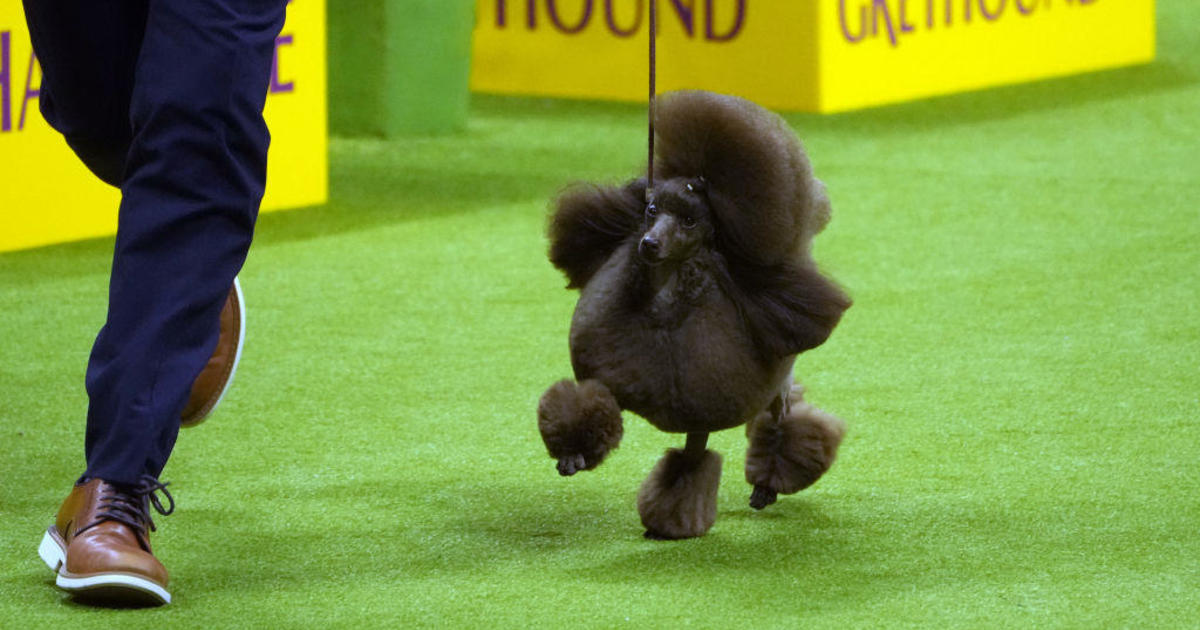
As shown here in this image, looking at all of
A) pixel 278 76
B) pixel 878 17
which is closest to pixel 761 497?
pixel 278 76

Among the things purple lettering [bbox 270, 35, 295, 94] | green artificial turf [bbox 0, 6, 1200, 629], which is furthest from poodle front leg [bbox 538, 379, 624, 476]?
purple lettering [bbox 270, 35, 295, 94]

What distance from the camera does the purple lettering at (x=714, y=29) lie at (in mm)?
4855

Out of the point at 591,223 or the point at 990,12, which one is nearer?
the point at 591,223

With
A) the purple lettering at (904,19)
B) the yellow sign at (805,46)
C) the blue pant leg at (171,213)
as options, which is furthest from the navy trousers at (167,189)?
the purple lettering at (904,19)

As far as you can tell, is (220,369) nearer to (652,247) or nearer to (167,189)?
(167,189)

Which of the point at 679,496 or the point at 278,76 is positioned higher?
the point at 679,496

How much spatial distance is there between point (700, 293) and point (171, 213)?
48 centimetres

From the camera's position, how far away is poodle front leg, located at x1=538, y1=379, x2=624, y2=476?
63.4 inches

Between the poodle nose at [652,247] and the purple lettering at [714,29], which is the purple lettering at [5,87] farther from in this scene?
the purple lettering at [714,29]

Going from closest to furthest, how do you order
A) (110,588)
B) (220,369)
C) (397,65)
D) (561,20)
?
(110,588) < (220,369) < (397,65) < (561,20)

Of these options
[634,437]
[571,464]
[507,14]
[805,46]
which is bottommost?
[507,14]

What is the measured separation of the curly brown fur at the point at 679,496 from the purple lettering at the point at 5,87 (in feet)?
6.09

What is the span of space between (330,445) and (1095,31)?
3911 mm

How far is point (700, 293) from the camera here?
1682mm
